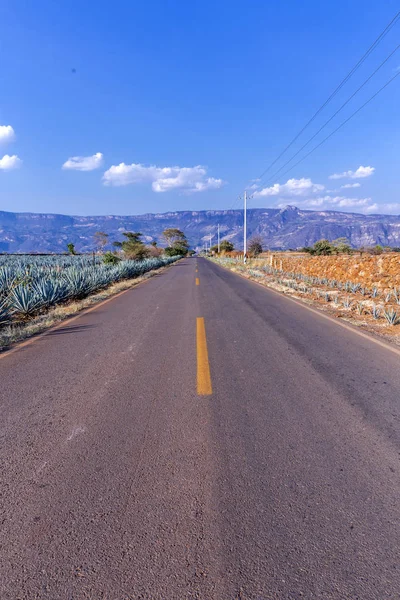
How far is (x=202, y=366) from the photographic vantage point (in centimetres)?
443

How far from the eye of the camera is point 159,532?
1.81m

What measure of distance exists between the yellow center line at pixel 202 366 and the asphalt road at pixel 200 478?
0.03 m

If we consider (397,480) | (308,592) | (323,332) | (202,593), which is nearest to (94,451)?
(202,593)

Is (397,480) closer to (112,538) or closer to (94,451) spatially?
(112,538)

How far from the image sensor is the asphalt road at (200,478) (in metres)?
1.58

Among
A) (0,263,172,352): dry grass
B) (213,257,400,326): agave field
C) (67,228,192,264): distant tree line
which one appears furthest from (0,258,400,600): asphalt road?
(67,228,192,264): distant tree line

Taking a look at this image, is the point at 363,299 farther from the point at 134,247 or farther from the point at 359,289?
the point at 134,247

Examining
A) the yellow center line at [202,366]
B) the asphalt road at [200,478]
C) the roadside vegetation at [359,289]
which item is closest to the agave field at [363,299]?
the roadside vegetation at [359,289]

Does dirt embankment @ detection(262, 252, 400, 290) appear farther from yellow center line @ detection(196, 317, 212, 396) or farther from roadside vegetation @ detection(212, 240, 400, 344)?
yellow center line @ detection(196, 317, 212, 396)

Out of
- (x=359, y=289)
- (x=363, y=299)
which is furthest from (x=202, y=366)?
Result: (x=359, y=289)

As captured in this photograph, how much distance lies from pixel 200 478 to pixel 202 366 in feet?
7.21

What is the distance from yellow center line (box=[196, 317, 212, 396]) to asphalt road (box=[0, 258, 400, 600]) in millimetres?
28

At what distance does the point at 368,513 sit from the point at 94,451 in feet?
6.47

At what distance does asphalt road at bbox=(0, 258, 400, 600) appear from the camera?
158cm
